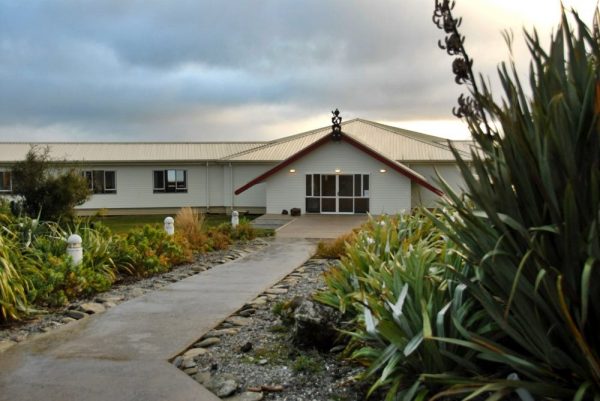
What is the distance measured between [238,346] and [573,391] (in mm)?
3350

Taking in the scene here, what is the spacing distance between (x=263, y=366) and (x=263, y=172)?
87.0 ft

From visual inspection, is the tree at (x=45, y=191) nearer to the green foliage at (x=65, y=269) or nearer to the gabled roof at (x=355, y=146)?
→ the green foliage at (x=65, y=269)

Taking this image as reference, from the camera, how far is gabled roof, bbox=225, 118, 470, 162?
30359mm

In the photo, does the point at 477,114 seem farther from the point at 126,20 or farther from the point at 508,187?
the point at 126,20

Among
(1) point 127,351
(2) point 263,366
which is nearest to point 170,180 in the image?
(1) point 127,351

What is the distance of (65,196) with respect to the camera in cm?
1381

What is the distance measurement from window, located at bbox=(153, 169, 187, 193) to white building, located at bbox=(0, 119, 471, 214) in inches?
2.2

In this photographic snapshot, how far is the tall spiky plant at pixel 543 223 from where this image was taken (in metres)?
3.04

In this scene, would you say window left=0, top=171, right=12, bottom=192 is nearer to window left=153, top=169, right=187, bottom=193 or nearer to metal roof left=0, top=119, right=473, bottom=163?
metal roof left=0, top=119, right=473, bottom=163

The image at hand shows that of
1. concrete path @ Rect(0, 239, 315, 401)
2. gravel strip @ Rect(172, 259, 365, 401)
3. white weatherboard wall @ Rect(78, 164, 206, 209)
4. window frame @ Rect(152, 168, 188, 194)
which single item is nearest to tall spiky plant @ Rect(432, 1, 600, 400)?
gravel strip @ Rect(172, 259, 365, 401)

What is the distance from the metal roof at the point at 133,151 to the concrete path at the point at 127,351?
77.8ft

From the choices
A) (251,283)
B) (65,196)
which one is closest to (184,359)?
(251,283)

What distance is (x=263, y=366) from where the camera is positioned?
16.5 feet

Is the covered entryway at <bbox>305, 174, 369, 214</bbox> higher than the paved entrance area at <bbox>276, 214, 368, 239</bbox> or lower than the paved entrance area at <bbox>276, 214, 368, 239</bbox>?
higher
